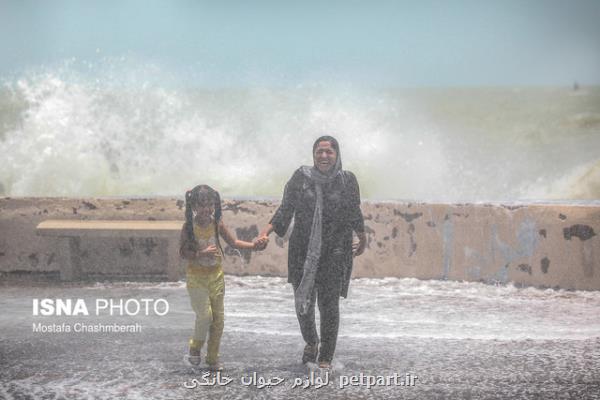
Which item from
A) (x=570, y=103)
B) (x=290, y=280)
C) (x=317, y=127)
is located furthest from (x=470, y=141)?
(x=290, y=280)

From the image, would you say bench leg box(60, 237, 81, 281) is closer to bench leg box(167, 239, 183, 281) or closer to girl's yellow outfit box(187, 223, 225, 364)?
bench leg box(167, 239, 183, 281)

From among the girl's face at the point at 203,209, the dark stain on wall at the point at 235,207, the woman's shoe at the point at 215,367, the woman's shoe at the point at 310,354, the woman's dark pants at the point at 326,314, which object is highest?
the dark stain on wall at the point at 235,207

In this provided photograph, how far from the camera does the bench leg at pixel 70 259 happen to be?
792cm

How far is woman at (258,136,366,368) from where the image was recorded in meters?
4.79

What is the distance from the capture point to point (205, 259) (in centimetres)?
465

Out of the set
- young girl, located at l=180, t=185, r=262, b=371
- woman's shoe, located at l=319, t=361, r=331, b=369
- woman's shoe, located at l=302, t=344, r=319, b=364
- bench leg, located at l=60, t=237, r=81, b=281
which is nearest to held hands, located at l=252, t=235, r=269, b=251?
young girl, located at l=180, t=185, r=262, b=371

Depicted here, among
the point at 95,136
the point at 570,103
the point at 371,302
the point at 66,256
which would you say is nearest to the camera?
the point at 371,302

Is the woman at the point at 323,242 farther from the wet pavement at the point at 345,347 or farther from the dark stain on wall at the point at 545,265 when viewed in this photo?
the dark stain on wall at the point at 545,265

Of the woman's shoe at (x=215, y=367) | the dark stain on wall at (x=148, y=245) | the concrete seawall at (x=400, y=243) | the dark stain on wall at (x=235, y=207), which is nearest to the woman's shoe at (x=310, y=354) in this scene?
the woman's shoe at (x=215, y=367)

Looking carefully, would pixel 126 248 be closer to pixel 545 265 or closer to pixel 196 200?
pixel 196 200

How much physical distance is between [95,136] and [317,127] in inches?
321

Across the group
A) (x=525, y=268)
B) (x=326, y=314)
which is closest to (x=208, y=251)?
(x=326, y=314)

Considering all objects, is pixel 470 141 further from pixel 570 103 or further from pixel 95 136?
pixel 95 136

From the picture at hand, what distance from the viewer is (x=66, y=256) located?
796 cm
